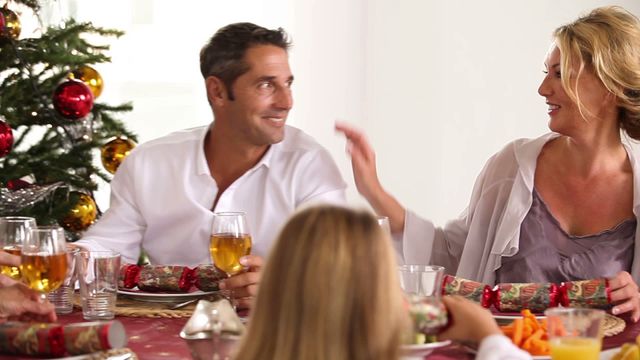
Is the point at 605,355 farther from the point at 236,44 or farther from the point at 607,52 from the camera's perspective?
the point at 236,44

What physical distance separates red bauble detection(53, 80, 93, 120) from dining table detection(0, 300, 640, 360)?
144 centimetres

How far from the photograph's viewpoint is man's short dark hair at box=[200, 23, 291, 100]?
3.06 meters

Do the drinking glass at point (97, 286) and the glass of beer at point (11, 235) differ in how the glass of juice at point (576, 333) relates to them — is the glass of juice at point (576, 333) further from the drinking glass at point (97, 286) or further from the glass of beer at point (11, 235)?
the glass of beer at point (11, 235)

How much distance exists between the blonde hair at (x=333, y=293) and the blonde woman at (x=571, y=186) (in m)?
1.35

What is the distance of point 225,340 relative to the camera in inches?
67.1

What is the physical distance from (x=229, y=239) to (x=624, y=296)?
32.0 inches

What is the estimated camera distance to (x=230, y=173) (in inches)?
119

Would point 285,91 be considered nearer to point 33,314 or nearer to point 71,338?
point 33,314

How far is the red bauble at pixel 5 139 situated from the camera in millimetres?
3404

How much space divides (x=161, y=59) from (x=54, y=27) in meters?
1.56

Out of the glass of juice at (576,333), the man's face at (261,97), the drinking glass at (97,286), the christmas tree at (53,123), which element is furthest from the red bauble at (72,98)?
the glass of juice at (576,333)

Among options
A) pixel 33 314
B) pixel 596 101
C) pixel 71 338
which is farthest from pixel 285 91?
pixel 71 338

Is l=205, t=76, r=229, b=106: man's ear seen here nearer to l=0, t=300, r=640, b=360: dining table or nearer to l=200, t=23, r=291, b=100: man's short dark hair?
l=200, t=23, r=291, b=100: man's short dark hair

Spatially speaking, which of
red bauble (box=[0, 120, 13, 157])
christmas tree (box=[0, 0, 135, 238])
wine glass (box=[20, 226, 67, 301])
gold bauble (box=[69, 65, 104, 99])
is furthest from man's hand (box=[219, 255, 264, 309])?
gold bauble (box=[69, 65, 104, 99])
